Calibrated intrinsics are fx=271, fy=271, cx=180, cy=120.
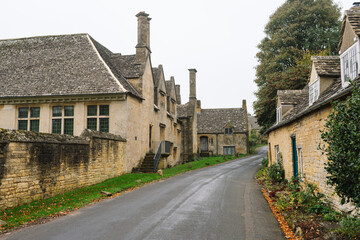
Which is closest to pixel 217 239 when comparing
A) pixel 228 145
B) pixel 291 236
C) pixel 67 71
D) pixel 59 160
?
pixel 291 236

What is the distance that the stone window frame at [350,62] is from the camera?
804 cm

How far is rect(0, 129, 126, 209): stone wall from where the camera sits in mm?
9491

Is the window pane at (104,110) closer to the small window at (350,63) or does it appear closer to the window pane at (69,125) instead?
the window pane at (69,125)

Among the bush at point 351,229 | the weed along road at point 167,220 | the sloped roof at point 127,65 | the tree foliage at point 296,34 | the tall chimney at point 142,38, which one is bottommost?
the weed along road at point 167,220

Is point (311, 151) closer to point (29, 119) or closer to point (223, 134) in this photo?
point (29, 119)

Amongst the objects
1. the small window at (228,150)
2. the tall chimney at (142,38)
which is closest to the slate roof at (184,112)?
the small window at (228,150)

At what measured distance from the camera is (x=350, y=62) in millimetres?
8609

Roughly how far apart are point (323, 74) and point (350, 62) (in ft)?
8.57

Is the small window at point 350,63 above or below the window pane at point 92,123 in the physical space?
above

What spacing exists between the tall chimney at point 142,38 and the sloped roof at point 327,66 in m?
15.4

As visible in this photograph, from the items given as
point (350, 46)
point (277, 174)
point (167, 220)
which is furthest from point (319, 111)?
point (277, 174)

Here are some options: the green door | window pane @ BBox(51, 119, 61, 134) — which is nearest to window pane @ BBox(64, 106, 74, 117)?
window pane @ BBox(51, 119, 61, 134)

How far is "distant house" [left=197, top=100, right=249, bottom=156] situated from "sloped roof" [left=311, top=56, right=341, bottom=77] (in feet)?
130

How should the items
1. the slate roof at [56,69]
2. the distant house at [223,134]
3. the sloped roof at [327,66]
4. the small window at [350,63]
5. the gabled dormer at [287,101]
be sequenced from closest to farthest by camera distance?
the small window at [350,63]
the sloped roof at [327,66]
the gabled dormer at [287,101]
the slate roof at [56,69]
the distant house at [223,134]
